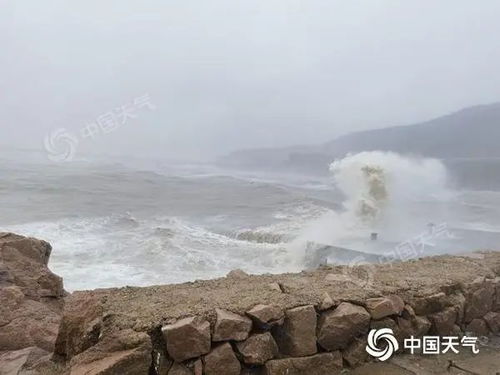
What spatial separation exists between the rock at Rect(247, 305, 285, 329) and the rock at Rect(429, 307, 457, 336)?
1540 millimetres

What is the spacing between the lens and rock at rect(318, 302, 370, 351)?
3859mm

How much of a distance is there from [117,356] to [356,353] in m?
1.94

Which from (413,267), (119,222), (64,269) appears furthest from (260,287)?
(119,222)

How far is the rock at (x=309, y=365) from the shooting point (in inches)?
145

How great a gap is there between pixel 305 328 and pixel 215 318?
741 millimetres

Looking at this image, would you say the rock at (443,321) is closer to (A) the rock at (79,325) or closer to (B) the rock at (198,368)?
(B) the rock at (198,368)

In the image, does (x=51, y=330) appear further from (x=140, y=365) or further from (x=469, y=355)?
(x=469, y=355)

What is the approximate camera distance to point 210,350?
11.6ft

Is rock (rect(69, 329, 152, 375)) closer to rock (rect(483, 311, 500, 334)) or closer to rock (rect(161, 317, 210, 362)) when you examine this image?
rock (rect(161, 317, 210, 362))

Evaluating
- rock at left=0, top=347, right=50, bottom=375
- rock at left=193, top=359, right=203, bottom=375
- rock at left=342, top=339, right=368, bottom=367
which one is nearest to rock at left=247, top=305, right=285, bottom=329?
rock at left=193, top=359, right=203, bottom=375

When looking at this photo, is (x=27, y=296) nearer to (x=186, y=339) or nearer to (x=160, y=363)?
(x=160, y=363)

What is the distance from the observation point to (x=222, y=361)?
3.53 m

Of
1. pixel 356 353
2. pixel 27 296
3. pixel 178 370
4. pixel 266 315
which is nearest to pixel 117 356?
pixel 178 370

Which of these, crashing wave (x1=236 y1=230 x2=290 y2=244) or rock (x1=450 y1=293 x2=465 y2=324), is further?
crashing wave (x1=236 y1=230 x2=290 y2=244)
